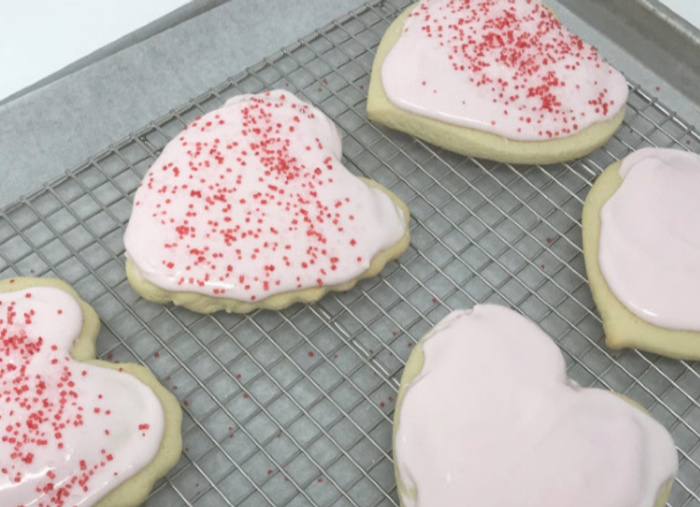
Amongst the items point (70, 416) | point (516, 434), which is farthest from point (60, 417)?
point (516, 434)

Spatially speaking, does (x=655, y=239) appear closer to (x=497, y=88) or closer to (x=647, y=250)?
(x=647, y=250)

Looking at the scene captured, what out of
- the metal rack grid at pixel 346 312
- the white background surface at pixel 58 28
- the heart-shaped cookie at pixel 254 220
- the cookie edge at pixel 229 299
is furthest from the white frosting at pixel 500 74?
the white background surface at pixel 58 28

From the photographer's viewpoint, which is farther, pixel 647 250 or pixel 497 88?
pixel 497 88

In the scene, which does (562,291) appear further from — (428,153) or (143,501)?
(143,501)

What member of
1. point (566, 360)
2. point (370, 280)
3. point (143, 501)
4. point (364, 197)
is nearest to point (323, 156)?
point (364, 197)

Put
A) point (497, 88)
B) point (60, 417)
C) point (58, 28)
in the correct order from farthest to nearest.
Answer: point (58, 28) → point (497, 88) → point (60, 417)

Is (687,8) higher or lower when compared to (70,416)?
higher
